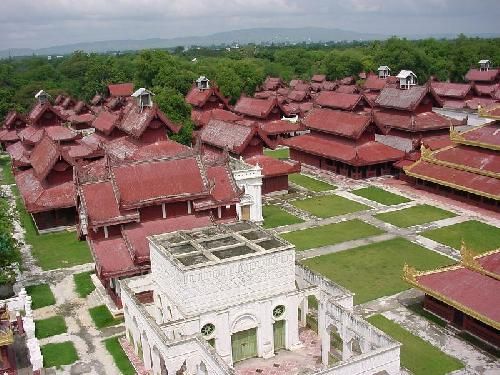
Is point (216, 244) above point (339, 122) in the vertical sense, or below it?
below

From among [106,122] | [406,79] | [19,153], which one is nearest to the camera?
[106,122]

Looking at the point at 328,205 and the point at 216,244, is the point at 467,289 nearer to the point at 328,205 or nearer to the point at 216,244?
the point at 216,244

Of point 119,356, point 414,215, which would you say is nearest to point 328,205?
point 414,215

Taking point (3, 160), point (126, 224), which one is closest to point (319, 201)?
point (126, 224)

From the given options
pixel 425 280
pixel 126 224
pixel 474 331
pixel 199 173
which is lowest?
pixel 474 331

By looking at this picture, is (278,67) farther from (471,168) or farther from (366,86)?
(471,168)

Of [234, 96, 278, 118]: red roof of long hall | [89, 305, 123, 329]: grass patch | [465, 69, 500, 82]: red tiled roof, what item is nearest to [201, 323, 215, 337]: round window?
[89, 305, 123, 329]: grass patch
